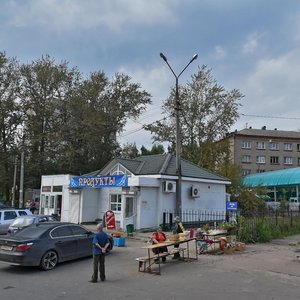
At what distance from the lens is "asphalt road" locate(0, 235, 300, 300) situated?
923cm

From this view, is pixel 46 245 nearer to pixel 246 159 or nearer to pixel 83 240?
pixel 83 240

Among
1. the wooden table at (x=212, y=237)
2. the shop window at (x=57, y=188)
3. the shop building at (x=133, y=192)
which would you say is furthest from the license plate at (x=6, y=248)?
the shop window at (x=57, y=188)

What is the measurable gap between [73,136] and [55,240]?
101 ft

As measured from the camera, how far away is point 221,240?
16.2 meters

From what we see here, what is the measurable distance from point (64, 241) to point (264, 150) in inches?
3102

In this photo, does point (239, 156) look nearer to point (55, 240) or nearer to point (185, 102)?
point (185, 102)

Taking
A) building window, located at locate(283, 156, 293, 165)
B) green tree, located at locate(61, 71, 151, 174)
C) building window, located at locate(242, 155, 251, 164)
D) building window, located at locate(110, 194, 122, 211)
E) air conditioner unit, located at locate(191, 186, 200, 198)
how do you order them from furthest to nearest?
building window, located at locate(283, 156, 293, 165) → building window, located at locate(242, 155, 251, 164) → green tree, located at locate(61, 71, 151, 174) → building window, located at locate(110, 194, 122, 211) → air conditioner unit, located at locate(191, 186, 200, 198)

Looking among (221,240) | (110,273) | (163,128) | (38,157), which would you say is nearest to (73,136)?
(38,157)

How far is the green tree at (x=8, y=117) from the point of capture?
145 feet

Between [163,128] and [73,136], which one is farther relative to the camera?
[163,128]

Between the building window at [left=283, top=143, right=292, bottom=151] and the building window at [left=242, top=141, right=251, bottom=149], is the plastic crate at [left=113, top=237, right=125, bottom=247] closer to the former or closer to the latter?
the building window at [left=242, top=141, right=251, bottom=149]

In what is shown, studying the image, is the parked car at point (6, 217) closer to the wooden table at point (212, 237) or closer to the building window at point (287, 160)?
the wooden table at point (212, 237)

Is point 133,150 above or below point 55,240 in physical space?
above

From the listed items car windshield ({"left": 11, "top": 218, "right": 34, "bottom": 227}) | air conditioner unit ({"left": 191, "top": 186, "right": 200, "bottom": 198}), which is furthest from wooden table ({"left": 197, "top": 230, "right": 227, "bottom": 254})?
air conditioner unit ({"left": 191, "top": 186, "right": 200, "bottom": 198})
